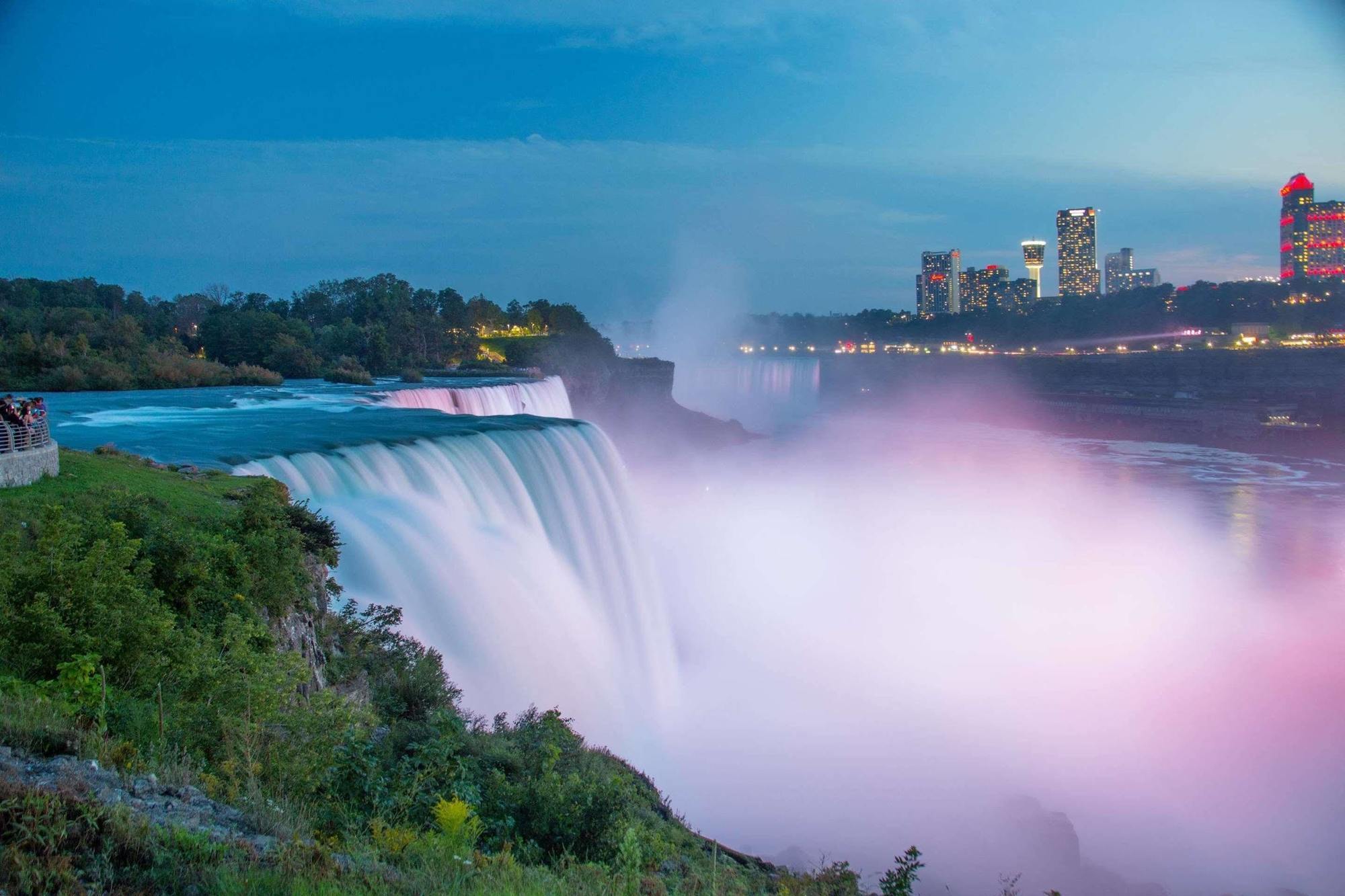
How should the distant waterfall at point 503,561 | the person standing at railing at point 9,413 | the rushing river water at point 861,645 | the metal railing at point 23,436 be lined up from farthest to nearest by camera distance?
the rushing river water at point 861,645 → the distant waterfall at point 503,561 → the person standing at railing at point 9,413 → the metal railing at point 23,436

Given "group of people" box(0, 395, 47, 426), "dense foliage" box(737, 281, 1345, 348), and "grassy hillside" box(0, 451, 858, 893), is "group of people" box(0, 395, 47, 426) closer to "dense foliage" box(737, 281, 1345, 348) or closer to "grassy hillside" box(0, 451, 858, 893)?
"grassy hillside" box(0, 451, 858, 893)

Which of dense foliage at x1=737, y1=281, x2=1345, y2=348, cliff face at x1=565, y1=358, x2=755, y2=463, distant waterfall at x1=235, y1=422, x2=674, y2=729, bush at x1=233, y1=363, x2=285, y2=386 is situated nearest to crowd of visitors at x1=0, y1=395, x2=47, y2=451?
distant waterfall at x1=235, y1=422, x2=674, y2=729

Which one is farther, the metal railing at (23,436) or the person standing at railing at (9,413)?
the person standing at railing at (9,413)

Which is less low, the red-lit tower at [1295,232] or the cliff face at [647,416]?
the red-lit tower at [1295,232]

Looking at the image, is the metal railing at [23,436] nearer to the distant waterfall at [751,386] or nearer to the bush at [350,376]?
the bush at [350,376]

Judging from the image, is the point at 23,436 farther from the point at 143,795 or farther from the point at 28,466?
the point at 143,795

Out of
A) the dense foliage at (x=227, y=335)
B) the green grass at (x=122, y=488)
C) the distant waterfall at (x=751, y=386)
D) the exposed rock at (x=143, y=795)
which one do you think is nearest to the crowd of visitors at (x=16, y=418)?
the green grass at (x=122, y=488)

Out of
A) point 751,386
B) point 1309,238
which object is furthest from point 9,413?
point 1309,238
